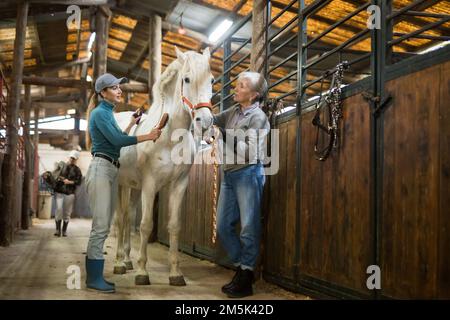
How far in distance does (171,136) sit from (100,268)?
4.22ft

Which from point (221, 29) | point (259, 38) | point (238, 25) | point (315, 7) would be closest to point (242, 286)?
point (315, 7)

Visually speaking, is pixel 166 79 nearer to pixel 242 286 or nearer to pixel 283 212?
pixel 283 212

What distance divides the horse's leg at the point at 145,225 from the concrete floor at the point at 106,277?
0.09 meters

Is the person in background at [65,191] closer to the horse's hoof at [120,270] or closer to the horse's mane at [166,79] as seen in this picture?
the horse's hoof at [120,270]

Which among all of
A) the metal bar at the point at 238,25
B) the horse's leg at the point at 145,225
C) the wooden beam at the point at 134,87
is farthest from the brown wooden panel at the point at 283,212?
the wooden beam at the point at 134,87

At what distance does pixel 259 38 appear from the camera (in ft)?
15.7

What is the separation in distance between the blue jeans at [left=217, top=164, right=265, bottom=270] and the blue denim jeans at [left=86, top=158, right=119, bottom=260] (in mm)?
911

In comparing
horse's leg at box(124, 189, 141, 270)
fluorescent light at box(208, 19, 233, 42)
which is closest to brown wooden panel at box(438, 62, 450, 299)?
horse's leg at box(124, 189, 141, 270)

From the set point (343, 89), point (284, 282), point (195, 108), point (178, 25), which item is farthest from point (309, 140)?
point (178, 25)

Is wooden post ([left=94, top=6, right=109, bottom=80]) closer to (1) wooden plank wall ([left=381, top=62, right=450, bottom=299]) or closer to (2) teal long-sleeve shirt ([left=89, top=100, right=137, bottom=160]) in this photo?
(2) teal long-sleeve shirt ([left=89, top=100, right=137, bottom=160])

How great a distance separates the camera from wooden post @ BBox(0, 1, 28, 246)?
7188 mm

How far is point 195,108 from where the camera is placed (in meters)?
3.78
